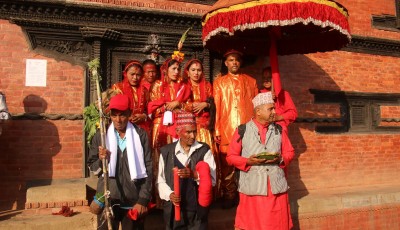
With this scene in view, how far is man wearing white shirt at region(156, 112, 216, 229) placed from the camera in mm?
3393

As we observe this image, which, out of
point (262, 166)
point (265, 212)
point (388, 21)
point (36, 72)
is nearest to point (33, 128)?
point (36, 72)

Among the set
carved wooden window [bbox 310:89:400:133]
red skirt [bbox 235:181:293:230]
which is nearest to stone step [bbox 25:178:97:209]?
red skirt [bbox 235:181:293:230]

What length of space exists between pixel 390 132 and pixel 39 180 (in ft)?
26.6

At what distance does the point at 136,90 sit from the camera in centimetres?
482

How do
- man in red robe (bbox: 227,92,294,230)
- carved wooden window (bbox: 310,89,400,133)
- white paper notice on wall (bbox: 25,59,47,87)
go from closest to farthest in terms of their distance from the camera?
man in red robe (bbox: 227,92,294,230), white paper notice on wall (bbox: 25,59,47,87), carved wooden window (bbox: 310,89,400,133)

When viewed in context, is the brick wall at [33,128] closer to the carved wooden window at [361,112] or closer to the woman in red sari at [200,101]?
the woman in red sari at [200,101]

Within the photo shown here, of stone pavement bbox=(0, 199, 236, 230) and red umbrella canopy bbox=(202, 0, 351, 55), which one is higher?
red umbrella canopy bbox=(202, 0, 351, 55)

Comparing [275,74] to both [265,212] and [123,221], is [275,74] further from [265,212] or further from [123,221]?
[123,221]

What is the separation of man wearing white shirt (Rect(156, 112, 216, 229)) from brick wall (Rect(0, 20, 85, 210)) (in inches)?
116

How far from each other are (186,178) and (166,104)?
1.51 metres

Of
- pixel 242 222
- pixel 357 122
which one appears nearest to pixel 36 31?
pixel 242 222

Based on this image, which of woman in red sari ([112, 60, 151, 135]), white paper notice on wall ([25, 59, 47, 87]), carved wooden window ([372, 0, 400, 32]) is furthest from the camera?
carved wooden window ([372, 0, 400, 32])

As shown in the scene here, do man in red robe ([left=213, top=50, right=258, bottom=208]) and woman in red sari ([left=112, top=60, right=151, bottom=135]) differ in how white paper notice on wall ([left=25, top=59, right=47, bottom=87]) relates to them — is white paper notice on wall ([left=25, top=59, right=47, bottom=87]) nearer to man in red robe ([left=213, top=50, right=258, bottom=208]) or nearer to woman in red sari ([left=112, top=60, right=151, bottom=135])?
woman in red sari ([left=112, top=60, right=151, bottom=135])

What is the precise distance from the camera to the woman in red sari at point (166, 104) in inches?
179
